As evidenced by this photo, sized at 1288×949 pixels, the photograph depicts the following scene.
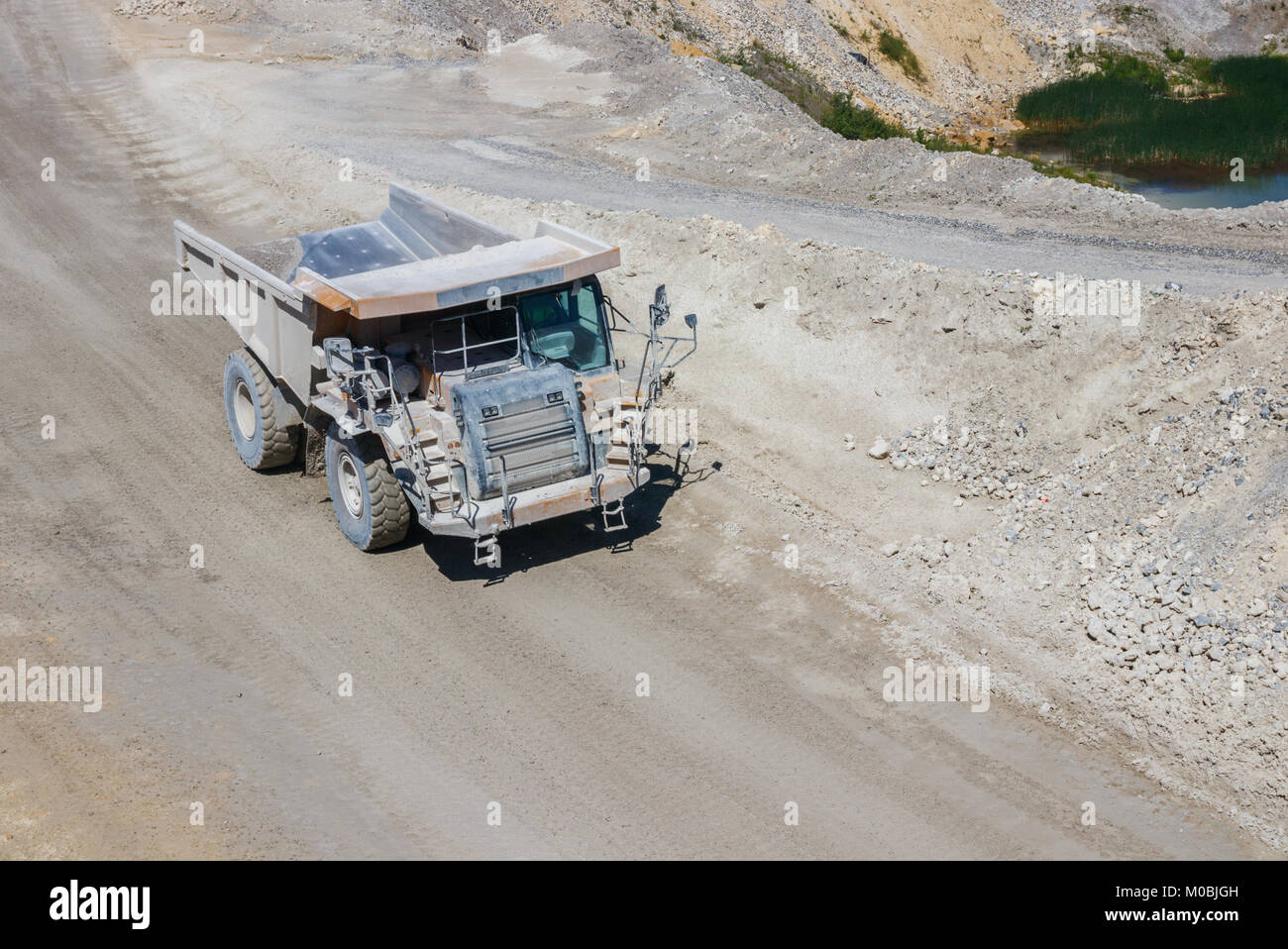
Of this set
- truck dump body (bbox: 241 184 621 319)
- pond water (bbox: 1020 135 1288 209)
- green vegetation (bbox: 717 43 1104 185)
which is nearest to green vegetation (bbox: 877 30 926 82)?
green vegetation (bbox: 717 43 1104 185)

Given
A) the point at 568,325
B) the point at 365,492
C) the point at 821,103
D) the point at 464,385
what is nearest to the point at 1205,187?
the point at 821,103

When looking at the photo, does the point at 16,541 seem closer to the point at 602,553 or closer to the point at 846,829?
the point at 602,553

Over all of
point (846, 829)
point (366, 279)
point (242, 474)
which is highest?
point (366, 279)

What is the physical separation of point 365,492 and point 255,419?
2801 millimetres

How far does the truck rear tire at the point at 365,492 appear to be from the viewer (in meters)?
11.7

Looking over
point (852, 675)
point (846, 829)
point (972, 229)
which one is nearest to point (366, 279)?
point (852, 675)

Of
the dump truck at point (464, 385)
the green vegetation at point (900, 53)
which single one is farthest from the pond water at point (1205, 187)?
the dump truck at point (464, 385)

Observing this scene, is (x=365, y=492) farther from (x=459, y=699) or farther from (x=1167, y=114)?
(x=1167, y=114)

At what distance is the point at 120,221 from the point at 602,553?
14100mm

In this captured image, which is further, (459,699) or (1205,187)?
(1205,187)

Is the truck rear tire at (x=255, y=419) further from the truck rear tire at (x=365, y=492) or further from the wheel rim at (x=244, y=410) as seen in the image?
the truck rear tire at (x=365, y=492)

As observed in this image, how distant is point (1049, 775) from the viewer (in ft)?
30.4

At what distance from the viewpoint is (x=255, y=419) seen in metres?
13.8

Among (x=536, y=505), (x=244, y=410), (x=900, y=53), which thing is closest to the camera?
(x=536, y=505)
